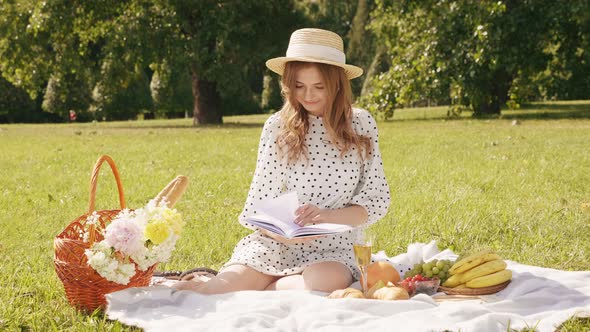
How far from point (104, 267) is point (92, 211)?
400 mm

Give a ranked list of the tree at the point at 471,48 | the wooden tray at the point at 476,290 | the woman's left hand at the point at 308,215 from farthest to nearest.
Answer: the tree at the point at 471,48
the woman's left hand at the point at 308,215
the wooden tray at the point at 476,290

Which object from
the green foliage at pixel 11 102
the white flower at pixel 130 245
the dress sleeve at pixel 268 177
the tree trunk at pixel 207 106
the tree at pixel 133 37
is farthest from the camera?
the green foliage at pixel 11 102

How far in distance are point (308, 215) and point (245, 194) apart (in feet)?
11.7

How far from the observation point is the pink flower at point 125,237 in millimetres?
3568

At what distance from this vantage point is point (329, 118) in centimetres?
428

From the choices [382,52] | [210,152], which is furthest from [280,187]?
[382,52]

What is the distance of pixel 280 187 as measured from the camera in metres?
4.35

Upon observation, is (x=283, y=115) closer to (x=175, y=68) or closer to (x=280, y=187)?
(x=280, y=187)

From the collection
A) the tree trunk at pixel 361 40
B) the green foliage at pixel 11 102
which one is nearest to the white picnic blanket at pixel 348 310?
the tree trunk at pixel 361 40

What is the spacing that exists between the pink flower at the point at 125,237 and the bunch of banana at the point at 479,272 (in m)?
1.68

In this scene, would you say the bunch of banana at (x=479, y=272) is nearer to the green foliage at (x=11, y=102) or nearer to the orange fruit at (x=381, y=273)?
the orange fruit at (x=381, y=273)

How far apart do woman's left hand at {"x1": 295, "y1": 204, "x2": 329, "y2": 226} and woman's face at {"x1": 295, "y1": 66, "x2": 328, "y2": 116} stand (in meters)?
0.65

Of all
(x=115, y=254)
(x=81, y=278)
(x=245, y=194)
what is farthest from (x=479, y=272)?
(x=245, y=194)

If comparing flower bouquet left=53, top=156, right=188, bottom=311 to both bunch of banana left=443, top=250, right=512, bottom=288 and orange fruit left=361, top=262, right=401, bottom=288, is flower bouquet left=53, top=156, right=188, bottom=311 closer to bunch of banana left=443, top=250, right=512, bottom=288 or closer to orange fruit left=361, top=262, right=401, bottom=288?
orange fruit left=361, top=262, right=401, bottom=288
